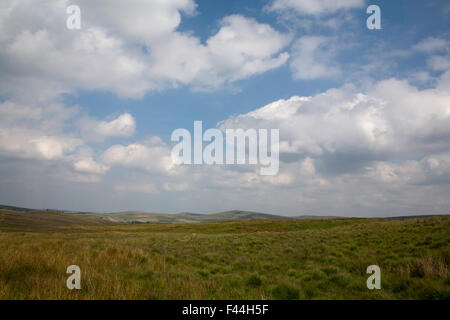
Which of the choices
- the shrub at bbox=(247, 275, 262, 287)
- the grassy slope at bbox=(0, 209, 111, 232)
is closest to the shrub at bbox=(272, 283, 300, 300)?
the shrub at bbox=(247, 275, 262, 287)

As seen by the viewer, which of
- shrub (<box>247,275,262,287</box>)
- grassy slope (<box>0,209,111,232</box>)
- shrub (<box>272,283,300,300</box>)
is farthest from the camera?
grassy slope (<box>0,209,111,232</box>)

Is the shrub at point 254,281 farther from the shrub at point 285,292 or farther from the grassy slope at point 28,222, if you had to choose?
the grassy slope at point 28,222

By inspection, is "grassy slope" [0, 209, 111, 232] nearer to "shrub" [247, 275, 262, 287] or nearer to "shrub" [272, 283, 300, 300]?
"shrub" [247, 275, 262, 287]

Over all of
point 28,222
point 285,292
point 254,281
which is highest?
point 285,292

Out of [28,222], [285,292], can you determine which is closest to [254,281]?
[285,292]

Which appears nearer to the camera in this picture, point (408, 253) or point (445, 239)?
point (408, 253)

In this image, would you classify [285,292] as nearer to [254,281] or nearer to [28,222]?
[254,281]

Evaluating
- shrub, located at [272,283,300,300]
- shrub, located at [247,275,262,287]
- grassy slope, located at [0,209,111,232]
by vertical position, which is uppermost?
shrub, located at [272,283,300,300]

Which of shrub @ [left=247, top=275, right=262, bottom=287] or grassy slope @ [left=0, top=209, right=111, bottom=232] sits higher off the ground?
shrub @ [left=247, top=275, right=262, bottom=287]

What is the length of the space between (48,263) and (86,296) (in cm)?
351
